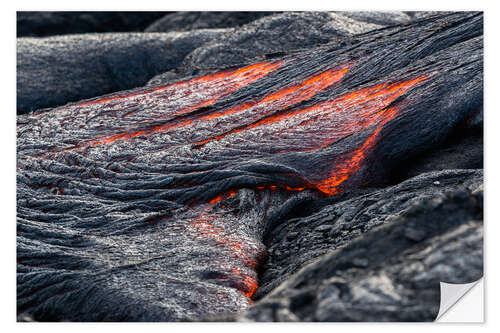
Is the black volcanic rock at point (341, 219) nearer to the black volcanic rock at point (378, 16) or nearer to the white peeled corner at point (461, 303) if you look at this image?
the white peeled corner at point (461, 303)

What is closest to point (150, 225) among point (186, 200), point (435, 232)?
Answer: point (186, 200)

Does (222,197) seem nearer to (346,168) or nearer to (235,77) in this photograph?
(346,168)

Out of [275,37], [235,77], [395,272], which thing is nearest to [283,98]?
[235,77]

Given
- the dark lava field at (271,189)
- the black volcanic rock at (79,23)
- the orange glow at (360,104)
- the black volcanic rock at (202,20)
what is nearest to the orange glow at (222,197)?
the dark lava field at (271,189)

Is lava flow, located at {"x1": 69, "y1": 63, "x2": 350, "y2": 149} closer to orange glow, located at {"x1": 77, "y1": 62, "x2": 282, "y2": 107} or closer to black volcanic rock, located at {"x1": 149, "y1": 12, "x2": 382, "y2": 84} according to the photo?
orange glow, located at {"x1": 77, "y1": 62, "x2": 282, "y2": 107}
